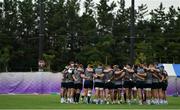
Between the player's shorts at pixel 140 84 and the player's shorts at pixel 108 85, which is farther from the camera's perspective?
the player's shorts at pixel 108 85

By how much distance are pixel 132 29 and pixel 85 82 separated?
1405 cm

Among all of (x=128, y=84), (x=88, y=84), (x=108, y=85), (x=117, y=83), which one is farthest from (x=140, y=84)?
(x=88, y=84)

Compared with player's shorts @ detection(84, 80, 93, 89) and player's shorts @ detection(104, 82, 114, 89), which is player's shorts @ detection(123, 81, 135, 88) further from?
player's shorts @ detection(84, 80, 93, 89)

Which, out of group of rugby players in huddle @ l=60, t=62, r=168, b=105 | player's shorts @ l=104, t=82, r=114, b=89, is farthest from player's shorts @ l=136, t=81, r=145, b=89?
player's shorts @ l=104, t=82, r=114, b=89

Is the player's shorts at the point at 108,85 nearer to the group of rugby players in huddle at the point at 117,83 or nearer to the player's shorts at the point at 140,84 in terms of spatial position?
the group of rugby players in huddle at the point at 117,83

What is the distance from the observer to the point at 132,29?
4075 centimetres

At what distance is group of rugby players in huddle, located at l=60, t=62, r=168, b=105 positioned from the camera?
2716cm

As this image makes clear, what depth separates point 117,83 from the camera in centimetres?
2752

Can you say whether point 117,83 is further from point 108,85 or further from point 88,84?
point 88,84

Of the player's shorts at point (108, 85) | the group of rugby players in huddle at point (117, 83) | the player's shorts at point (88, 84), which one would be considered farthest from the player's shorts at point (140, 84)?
the player's shorts at point (88, 84)

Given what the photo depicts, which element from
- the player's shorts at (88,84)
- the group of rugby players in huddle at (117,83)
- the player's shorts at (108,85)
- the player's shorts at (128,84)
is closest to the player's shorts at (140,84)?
the group of rugby players in huddle at (117,83)

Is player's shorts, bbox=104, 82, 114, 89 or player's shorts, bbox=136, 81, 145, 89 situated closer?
player's shorts, bbox=136, 81, 145, 89

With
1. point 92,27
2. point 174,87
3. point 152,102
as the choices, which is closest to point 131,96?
point 152,102

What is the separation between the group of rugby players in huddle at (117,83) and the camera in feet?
89.1
